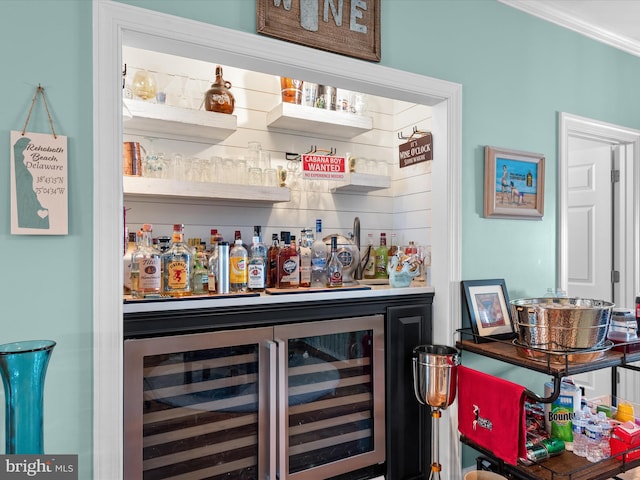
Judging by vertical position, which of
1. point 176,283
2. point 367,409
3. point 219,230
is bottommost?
point 367,409

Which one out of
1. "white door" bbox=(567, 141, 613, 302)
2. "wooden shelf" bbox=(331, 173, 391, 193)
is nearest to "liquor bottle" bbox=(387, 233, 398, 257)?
"wooden shelf" bbox=(331, 173, 391, 193)

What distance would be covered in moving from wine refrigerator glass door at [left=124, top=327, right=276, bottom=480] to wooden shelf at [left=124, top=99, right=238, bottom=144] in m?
1.02

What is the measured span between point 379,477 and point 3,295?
177 centimetres

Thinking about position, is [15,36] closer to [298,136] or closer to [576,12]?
[298,136]

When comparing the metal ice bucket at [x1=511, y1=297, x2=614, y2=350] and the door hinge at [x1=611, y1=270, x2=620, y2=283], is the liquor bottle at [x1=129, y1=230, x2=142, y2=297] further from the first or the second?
the door hinge at [x1=611, y1=270, x2=620, y2=283]

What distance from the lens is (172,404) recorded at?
1649mm

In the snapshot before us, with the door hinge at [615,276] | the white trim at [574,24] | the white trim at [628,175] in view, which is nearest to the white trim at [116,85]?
the white trim at [574,24]

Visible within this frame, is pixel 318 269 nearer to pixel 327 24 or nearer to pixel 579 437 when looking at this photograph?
pixel 327 24

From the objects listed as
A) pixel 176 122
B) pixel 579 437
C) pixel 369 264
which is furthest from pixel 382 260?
pixel 176 122

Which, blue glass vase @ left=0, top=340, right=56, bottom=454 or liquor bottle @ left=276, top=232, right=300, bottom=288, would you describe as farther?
liquor bottle @ left=276, top=232, right=300, bottom=288

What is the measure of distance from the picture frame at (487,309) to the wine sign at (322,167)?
2.81ft

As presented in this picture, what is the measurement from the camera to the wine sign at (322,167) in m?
2.15

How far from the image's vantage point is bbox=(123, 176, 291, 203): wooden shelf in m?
1.88

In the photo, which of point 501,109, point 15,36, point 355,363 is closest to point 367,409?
point 355,363
